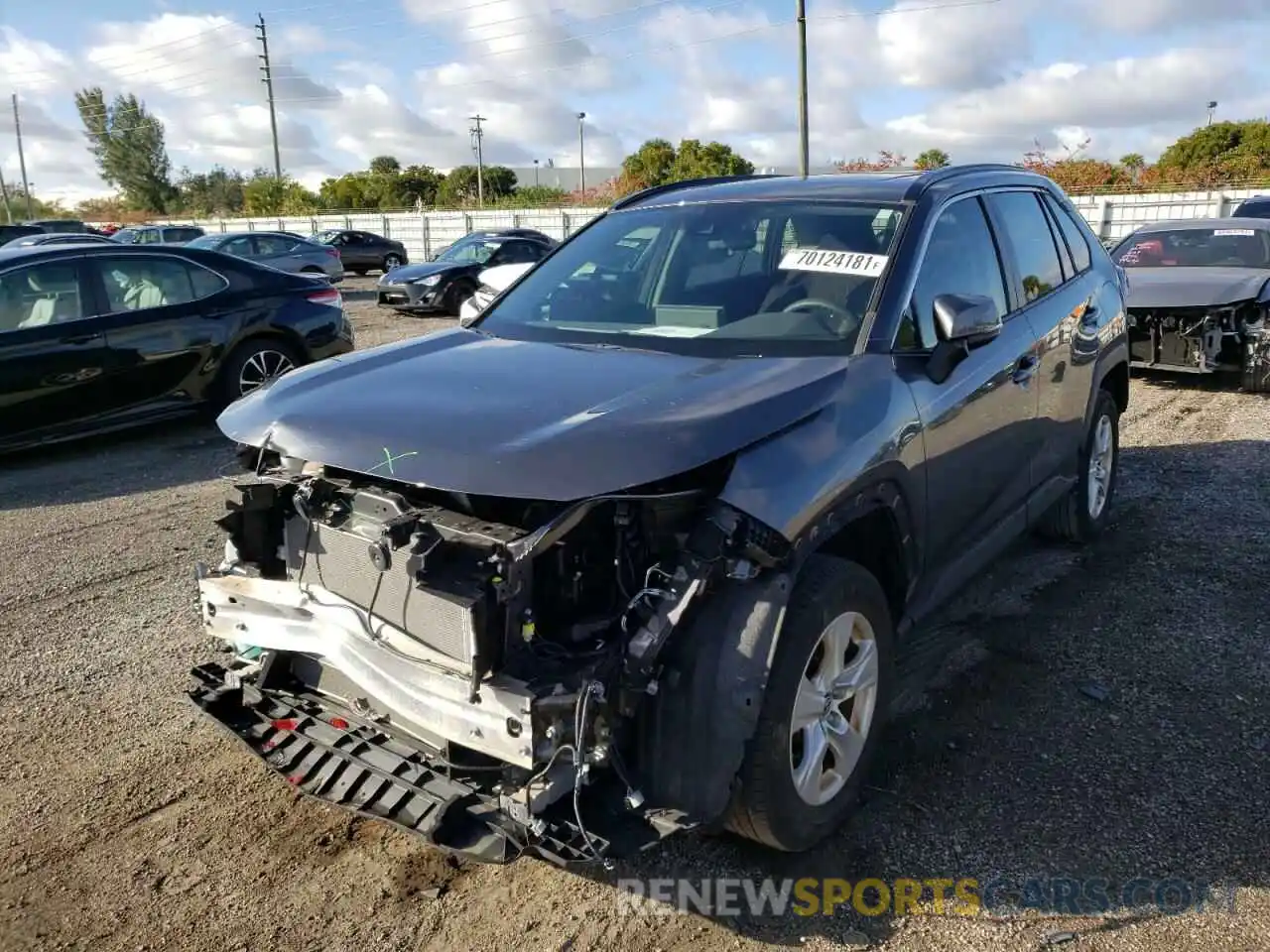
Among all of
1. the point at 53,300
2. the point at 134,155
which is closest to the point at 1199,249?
the point at 53,300

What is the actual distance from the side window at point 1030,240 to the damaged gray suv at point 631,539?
0.58 meters

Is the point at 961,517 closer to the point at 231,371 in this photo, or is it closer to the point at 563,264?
the point at 563,264

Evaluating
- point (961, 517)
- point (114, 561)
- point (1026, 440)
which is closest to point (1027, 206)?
point (1026, 440)

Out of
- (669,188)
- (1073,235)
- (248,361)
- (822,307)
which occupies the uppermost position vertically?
(669,188)

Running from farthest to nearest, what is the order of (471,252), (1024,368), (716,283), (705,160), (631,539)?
(705,160) → (471,252) → (1024,368) → (716,283) → (631,539)

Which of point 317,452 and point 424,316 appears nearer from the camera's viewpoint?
point 317,452

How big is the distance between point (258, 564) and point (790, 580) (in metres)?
1.61

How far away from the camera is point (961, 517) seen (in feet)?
→ 12.2

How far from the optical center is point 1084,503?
17.5 ft

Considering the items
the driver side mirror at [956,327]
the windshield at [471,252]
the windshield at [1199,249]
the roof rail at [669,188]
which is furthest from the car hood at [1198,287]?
the windshield at [471,252]

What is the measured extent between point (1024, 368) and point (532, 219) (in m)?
31.2

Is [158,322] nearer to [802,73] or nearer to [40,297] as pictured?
[40,297]

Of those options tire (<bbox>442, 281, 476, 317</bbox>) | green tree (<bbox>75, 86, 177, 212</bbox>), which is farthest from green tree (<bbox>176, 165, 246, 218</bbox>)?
tire (<bbox>442, 281, 476, 317</bbox>)

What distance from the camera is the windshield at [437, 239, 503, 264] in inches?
759
